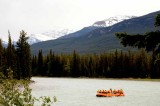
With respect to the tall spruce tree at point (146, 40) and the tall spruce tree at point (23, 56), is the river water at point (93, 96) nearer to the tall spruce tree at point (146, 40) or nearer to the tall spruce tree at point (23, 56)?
the tall spruce tree at point (23, 56)

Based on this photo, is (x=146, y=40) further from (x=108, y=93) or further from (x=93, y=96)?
(x=108, y=93)

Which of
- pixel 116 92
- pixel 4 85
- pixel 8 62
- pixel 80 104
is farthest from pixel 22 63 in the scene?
pixel 4 85

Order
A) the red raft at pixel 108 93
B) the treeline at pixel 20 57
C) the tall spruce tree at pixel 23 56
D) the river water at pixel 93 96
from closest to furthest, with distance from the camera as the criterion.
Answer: the river water at pixel 93 96
the red raft at pixel 108 93
the treeline at pixel 20 57
the tall spruce tree at pixel 23 56

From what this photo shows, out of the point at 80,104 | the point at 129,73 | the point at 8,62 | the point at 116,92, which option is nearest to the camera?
the point at 80,104

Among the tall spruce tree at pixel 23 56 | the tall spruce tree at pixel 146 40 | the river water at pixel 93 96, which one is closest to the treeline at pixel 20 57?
the tall spruce tree at pixel 23 56

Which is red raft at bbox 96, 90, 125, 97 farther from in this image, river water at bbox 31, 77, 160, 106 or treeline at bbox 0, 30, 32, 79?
treeline at bbox 0, 30, 32, 79

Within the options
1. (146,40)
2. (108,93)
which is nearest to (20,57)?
(108,93)

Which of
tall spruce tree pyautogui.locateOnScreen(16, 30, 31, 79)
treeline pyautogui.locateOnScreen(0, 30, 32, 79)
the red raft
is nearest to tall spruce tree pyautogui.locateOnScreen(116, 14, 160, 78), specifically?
the red raft

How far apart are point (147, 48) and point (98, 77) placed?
595 ft

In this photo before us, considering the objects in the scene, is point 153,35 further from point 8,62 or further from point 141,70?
point 141,70

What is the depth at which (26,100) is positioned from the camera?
637 inches

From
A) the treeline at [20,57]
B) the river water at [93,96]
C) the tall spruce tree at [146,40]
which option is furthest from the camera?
the treeline at [20,57]

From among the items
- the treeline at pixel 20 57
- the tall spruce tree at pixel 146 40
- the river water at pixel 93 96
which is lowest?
the river water at pixel 93 96

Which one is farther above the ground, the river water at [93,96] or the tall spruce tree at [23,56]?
the tall spruce tree at [23,56]
